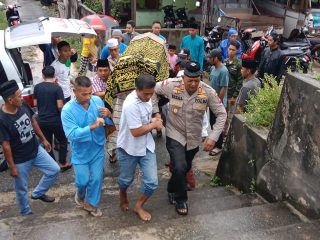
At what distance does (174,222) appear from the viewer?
11.9ft

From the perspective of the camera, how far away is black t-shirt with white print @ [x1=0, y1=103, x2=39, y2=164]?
12.9ft

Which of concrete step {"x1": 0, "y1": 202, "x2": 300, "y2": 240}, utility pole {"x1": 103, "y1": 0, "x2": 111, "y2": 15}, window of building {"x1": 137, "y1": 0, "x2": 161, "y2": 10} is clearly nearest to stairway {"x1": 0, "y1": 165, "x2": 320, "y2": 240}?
concrete step {"x1": 0, "y1": 202, "x2": 300, "y2": 240}

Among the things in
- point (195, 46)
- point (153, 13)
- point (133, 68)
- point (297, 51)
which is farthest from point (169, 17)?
point (133, 68)

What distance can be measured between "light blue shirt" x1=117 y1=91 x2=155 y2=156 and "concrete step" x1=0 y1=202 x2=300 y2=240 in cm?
72

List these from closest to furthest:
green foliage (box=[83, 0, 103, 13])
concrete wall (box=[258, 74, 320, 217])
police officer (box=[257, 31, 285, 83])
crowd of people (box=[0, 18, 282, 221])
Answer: concrete wall (box=[258, 74, 320, 217]) < crowd of people (box=[0, 18, 282, 221]) < police officer (box=[257, 31, 285, 83]) < green foliage (box=[83, 0, 103, 13])

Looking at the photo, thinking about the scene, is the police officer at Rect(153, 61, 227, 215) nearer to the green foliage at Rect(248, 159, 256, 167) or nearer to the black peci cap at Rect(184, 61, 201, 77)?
the black peci cap at Rect(184, 61, 201, 77)

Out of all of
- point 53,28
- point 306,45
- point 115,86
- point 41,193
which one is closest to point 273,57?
point 306,45

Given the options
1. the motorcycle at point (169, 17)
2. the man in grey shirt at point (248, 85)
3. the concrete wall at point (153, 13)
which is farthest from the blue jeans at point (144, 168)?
the concrete wall at point (153, 13)

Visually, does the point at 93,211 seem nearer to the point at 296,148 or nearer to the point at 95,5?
the point at 296,148

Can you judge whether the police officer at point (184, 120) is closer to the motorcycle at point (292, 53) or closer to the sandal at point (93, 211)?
the sandal at point (93, 211)

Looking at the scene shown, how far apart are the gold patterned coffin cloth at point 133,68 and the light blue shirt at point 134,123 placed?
3.38 ft

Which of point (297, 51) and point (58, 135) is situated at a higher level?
point (297, 51)

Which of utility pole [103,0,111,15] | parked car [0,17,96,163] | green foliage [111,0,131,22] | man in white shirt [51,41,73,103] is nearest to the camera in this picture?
parked car [0,17,96,163]

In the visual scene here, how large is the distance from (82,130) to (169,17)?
11594mm
